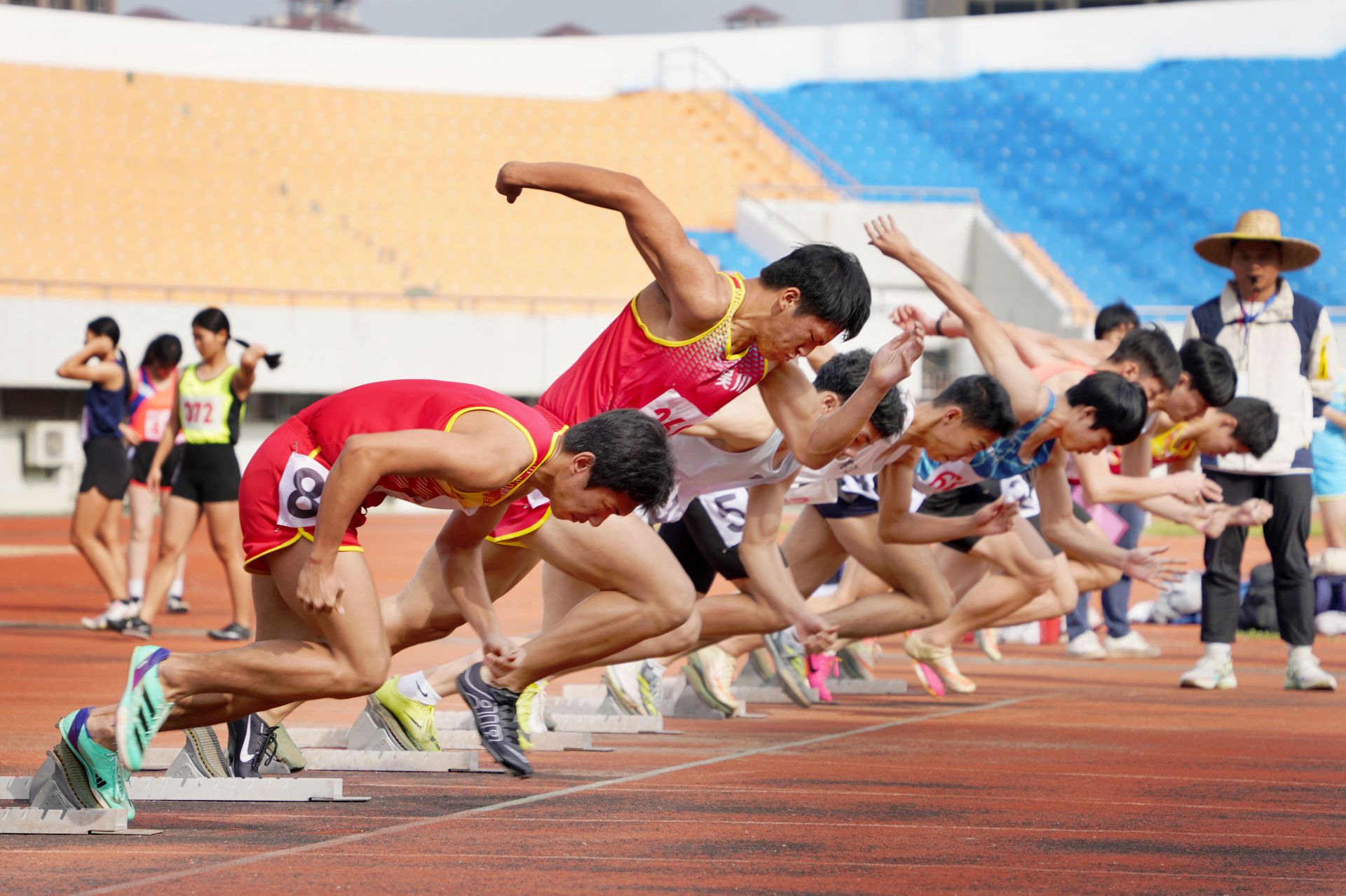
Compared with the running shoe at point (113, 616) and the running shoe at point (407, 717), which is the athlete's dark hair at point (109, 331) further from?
the running shoe at point (407, 717)

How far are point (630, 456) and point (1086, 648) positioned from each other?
758cm

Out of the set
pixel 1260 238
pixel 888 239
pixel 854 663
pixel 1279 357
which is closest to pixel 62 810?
pixel 888 239

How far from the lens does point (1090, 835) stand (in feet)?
14.8

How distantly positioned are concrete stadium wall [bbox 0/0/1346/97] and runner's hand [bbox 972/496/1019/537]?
32.7 m

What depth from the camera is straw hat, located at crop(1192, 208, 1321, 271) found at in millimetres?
8906

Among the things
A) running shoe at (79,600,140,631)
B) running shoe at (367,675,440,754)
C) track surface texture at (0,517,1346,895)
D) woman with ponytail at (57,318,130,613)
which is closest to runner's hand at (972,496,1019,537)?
track surface texture at (0,517,1346,895)

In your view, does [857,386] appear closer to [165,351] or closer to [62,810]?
[62,810]

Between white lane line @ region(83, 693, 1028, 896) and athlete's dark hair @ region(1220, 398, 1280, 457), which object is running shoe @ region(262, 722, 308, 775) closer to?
white lane line @ region(83, 693, 1028, 896)

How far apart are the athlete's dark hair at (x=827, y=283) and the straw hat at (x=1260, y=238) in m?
3.82

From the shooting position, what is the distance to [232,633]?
10.8m

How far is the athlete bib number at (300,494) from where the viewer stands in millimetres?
4664

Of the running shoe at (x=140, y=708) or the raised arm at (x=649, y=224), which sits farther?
the raised arm at (x=649, y=224)

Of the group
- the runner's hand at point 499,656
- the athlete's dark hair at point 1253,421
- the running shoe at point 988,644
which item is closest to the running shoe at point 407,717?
the runner's hand at point 499,656

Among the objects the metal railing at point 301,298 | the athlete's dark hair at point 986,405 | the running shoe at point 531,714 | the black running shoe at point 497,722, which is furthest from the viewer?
the metal railing at point 301,298
